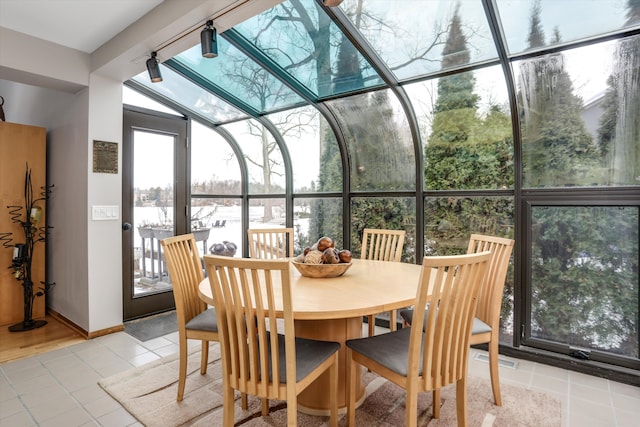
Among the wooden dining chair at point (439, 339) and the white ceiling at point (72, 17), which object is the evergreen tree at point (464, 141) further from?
the white ceiling at point (72, 17)

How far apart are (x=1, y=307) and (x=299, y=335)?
3.29m

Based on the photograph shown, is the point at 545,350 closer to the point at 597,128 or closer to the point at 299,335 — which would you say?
the point at 597,128

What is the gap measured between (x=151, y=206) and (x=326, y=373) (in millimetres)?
2812

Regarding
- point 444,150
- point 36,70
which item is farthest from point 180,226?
point 444,150

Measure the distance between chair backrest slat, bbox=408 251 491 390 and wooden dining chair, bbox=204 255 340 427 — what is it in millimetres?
A: 516

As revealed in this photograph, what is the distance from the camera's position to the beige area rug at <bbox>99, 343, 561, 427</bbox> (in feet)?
6.47

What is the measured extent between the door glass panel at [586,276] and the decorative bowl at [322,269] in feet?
5.64

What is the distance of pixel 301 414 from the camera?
205 cm

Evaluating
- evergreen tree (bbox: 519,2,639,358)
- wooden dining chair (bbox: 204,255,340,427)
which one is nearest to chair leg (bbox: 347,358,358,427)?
wooden dining chair (bbox: 204,255,340,427)

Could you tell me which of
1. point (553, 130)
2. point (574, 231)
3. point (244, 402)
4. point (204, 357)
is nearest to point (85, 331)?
point (204, 357)

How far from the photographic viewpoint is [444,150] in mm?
3229

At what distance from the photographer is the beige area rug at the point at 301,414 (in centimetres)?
197

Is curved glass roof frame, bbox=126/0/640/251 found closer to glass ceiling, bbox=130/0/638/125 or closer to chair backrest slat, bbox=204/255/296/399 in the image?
glass ceiling, bbox=130/0/638/125

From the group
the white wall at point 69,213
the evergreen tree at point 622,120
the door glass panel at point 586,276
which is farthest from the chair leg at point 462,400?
the white wall at point 69,213
